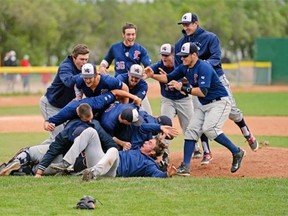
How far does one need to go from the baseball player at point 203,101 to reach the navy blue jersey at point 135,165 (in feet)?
2.02

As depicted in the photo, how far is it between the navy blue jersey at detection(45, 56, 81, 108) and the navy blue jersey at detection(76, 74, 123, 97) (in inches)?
16.3

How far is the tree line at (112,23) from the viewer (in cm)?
4112

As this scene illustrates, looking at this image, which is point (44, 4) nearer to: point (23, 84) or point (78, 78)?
point (23, 84)

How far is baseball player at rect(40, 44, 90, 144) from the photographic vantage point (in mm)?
10680

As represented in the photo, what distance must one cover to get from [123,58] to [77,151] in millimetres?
2951

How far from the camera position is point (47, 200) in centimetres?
794

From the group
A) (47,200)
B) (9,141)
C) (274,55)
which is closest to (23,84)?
(274,55)

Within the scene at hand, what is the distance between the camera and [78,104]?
9820 millimetres

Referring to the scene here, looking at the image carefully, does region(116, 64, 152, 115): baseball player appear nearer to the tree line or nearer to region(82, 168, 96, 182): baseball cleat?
region(82, 168, 96, 182): baseball cleat

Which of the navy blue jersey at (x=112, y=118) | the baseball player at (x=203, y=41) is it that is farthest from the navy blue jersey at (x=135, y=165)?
the baseball player at (x=203, y=41)

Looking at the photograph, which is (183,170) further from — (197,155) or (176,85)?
(197,155)

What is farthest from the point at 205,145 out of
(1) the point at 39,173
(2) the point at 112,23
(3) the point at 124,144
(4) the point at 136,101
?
(2) the point at 112,23

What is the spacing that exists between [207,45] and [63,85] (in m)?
2.07

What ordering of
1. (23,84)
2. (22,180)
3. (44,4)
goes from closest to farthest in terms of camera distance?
1. (22,180)
2. (23,84)
3. (44,4)
